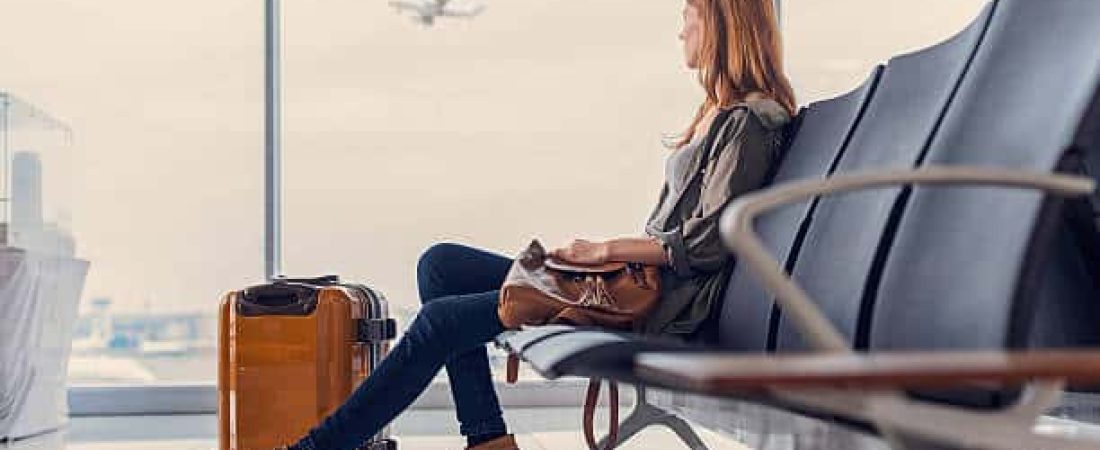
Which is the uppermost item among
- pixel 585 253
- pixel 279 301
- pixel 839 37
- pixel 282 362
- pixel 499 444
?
pixel 839 37

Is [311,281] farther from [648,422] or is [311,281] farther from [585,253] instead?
[585,253]

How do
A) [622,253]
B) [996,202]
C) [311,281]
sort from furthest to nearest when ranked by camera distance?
1. [311,281]
2. [622,253]
3. [996,202]

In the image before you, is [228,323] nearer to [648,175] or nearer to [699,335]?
[699,335]

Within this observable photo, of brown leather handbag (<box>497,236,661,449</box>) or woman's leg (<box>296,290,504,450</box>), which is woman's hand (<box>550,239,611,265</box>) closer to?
brown leather handbag (<box>497,236,661,449</box>)

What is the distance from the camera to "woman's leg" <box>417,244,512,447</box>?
10.6 ft

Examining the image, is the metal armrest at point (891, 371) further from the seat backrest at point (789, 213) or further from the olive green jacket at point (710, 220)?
the olive green jacket at point (710, 220)

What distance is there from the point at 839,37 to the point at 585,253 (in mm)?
3215

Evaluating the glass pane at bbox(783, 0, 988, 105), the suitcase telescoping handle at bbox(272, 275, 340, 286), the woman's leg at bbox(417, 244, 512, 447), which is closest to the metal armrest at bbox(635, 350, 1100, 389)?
the woman's leg at bbox(417, 244, 512, 447)

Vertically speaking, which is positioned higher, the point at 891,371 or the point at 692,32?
the point at 692,32

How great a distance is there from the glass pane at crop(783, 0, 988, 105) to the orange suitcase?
8.92 ft

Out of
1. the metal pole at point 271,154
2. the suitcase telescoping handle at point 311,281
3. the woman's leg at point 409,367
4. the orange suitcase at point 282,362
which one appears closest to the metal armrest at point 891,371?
the woman's leg at point 409,367

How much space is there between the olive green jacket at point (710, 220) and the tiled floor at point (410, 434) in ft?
3.33

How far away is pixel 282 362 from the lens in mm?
3482

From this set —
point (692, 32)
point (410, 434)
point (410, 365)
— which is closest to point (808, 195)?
point (410, 365)
